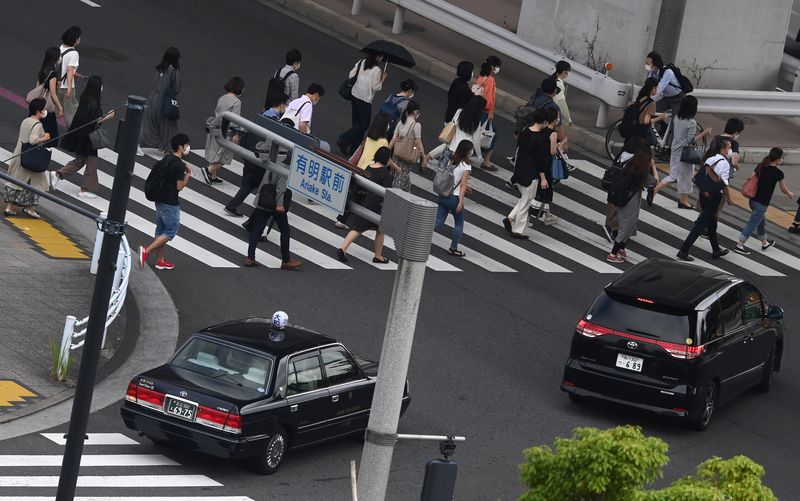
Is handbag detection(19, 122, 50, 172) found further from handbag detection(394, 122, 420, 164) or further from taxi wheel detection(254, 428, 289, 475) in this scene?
taxi wheel detection(254, 428, 289, 475)

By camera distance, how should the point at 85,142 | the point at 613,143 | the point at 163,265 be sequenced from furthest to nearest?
the point at 613,143 → the point at 85,142 → the point at 163,265

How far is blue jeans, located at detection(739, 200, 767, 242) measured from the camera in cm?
2370

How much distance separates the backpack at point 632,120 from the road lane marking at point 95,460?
510 inches

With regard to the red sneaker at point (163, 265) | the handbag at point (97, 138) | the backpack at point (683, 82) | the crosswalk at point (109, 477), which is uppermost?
the backpack at point (683, 82)

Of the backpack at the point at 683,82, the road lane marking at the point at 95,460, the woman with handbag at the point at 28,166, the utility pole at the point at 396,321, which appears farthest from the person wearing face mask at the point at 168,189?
the backpack at the point at 683,82

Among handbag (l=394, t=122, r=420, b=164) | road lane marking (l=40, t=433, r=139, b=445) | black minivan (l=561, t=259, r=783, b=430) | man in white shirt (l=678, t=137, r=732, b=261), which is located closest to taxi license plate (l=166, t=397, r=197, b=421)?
road lane marking (l=40, t=433, r=139, b=445)

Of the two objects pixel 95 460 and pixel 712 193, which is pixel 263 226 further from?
pixel 712 193

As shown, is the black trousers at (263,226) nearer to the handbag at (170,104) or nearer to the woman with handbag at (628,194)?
the handbag at (170,104)

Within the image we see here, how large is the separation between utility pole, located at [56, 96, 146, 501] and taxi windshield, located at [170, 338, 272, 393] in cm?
295

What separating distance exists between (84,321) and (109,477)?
345 centimetres

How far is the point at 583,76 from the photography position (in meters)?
28.2

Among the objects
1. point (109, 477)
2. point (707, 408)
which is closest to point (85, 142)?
point (109, 477)

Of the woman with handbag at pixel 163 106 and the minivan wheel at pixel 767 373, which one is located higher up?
the woman with handbag at pixel 163 106

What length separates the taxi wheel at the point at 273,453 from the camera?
1473cm
